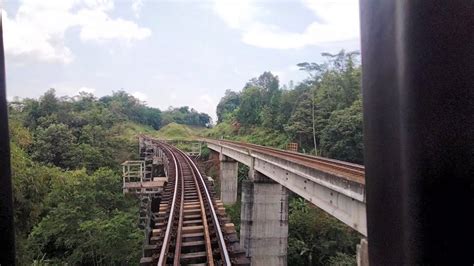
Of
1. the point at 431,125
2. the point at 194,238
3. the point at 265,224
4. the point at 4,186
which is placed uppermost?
the point at 431,125

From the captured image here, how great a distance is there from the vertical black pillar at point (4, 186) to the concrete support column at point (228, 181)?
28.2 m

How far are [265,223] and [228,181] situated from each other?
44.9 feet

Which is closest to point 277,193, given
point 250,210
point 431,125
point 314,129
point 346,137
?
point 250,210

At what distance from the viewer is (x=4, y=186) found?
3.03 feet

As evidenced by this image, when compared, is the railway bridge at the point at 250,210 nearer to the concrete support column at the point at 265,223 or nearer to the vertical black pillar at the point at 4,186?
the concrete support column at the point at 265,223

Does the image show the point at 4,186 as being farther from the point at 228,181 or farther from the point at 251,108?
the point at 251,108

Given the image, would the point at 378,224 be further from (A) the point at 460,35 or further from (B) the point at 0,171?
(B) the point at 0,171

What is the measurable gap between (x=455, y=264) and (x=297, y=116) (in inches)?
1434

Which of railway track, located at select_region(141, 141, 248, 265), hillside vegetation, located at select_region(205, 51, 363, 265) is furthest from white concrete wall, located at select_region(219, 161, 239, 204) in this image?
railway track, located at select_region(141, 141, 248, 265)

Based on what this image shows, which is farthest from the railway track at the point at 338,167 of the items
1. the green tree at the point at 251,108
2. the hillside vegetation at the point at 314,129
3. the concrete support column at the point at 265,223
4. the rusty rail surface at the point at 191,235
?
the green tree at the point at 251,108

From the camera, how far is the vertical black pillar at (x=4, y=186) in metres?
0.91

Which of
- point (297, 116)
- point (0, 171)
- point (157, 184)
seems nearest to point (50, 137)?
point (157, 184)

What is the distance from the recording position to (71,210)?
1686 cm

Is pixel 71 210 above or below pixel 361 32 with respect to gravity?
below
